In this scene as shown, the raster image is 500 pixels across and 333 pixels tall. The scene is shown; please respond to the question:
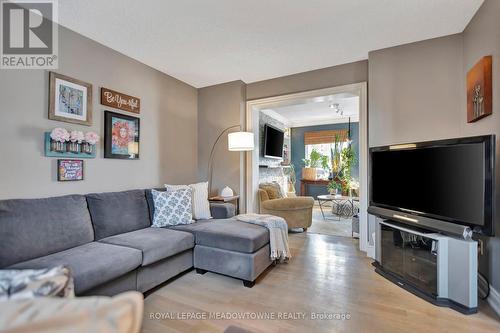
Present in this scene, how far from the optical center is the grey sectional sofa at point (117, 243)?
1.75 m

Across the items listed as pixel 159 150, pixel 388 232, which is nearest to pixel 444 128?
pixel 388 232

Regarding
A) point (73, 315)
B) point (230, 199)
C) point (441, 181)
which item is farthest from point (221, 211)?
point (73, 315)

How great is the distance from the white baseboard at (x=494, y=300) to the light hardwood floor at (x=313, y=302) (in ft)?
0.17

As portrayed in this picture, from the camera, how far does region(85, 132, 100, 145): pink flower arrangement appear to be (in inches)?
98.6

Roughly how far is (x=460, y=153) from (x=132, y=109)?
3.44m

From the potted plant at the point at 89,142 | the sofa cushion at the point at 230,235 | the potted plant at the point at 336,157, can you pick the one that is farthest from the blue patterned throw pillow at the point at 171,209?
the potted plant at the point at 336,157

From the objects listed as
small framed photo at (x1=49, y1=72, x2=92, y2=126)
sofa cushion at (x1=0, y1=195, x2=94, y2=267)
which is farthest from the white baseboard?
small framed photo at (x1=49, y1=72, x2=92, y2=126)

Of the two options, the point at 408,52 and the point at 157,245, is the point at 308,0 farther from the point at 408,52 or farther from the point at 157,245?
the point at 157,245

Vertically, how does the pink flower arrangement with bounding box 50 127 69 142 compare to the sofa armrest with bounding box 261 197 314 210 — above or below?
above

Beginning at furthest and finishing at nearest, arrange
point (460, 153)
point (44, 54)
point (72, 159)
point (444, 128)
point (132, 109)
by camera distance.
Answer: point (132, 109) < point (444, 128) < point (72, 159) < point (44, 54) < point (460, 153)

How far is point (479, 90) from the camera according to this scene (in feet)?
6.97

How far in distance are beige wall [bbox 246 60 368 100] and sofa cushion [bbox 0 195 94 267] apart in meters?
2.91

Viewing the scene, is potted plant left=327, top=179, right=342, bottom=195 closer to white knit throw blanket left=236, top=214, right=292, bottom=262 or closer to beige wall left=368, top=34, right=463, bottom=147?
beige wall left=368, top=34, right=463, bottom=147

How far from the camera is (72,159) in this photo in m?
2.44
